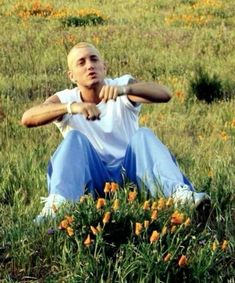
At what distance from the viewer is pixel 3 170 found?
6113 mm

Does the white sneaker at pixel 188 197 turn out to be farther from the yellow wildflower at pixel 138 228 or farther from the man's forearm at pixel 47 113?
the man's forearm at pixel 47 113

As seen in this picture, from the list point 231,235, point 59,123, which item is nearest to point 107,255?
point 231,235

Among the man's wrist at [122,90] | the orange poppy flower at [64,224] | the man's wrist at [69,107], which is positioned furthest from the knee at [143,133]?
the orange poppy flower at [64,224]

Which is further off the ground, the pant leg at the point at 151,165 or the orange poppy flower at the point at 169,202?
the pant leg at the point at 151,165

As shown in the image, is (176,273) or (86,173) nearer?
(176,273)

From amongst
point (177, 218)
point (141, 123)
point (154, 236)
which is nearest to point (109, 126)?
point (177, 218)

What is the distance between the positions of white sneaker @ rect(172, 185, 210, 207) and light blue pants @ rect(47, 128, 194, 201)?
0.10 metres

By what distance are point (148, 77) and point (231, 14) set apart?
5.50 meters

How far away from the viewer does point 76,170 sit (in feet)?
17.0

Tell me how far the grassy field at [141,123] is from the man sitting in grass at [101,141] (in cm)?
20

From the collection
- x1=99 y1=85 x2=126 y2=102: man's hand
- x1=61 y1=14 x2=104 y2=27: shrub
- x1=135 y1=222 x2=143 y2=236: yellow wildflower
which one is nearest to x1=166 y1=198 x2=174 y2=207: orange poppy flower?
x1=135 y1=222 x2=143 y2=236: yellow wildflower

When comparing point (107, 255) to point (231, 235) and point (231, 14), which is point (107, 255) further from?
point (231, 14)

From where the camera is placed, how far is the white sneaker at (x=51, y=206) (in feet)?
15.5

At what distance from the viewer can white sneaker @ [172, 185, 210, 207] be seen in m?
4.87
